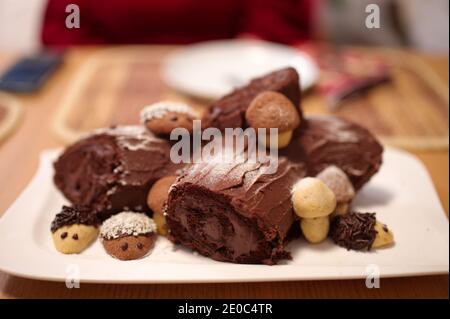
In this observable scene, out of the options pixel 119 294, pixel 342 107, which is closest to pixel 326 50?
pixel 342 107

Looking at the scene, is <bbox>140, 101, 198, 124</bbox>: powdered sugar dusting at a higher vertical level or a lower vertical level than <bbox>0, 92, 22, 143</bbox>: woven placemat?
higher

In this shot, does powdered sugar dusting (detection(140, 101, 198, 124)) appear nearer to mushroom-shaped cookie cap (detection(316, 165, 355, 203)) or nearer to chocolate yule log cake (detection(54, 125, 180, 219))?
chocolate yule log cake (detection(54, 125, 180, 219))

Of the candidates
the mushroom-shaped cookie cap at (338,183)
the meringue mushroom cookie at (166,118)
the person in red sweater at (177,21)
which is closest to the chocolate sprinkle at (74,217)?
the meringue mushroom cookie at (166,118)

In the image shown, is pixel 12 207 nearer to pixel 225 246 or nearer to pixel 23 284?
pixel 23 284

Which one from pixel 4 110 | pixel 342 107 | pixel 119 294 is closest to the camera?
pixel 119 294

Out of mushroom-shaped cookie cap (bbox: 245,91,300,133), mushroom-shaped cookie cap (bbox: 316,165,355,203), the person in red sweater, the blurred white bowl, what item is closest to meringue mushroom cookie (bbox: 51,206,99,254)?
mushroom-shaped cookie cap (bbox: 245,91,300,133)

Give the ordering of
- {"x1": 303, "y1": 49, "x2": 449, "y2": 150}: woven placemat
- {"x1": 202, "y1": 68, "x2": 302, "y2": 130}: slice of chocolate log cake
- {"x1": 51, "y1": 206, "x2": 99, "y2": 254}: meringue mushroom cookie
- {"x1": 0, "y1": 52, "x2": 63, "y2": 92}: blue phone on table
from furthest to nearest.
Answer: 1. {"x1": 0, "y1": 52, "x2": 63, "y2": 92}: blue phone on table
2. {"x1": 303, "y1": 49, "x2": 449, "y2": 150}: woven placemat
3. {"x1": 202, "y1": 68, "x2": 302, "y2": 130}: slice of chocolate log cake
4. {"x1": 51, "y1": 206, "x2": 99, "y2": 254}: meringue mushroom cookie

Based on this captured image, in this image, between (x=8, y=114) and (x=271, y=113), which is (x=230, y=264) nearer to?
(x=271, y=113)
